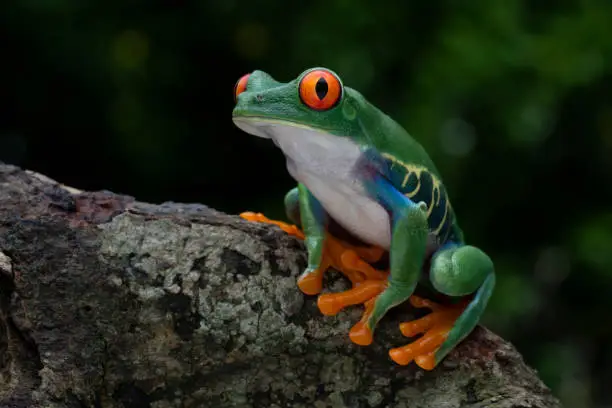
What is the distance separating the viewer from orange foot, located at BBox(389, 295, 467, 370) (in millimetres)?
1279

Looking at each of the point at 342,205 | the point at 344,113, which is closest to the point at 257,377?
the point at 342,205

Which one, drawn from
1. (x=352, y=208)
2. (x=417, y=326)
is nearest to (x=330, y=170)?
(x=352, y=208)

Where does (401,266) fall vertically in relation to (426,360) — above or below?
above

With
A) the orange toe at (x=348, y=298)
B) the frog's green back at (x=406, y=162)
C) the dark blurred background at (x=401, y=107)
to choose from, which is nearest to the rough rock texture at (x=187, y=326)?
the orange toe at (x=348, y=298)

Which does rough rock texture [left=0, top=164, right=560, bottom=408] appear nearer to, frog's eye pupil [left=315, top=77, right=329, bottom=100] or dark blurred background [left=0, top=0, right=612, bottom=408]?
frog's eye pupil [left=315, top=77, right=329, bottom=100]

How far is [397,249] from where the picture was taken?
1243mm

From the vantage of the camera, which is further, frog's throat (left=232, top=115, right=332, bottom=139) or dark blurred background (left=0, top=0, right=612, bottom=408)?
dark blurred background (left=0, top=0, right=612, bottom=408)

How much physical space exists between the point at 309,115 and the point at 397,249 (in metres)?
0.26

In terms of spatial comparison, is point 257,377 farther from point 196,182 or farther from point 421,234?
point 196,182

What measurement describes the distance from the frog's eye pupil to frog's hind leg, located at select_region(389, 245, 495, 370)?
0.36 meters

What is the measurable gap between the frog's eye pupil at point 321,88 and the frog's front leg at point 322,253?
25 centimetres

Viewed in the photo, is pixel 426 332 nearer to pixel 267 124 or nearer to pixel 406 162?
pixel 406 162

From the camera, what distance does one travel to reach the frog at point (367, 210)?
3.89 ft

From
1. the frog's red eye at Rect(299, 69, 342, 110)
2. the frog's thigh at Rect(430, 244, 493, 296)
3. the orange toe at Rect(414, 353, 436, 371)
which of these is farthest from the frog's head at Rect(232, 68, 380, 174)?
the orange toe at Rect(414, 353, 436, 371)
